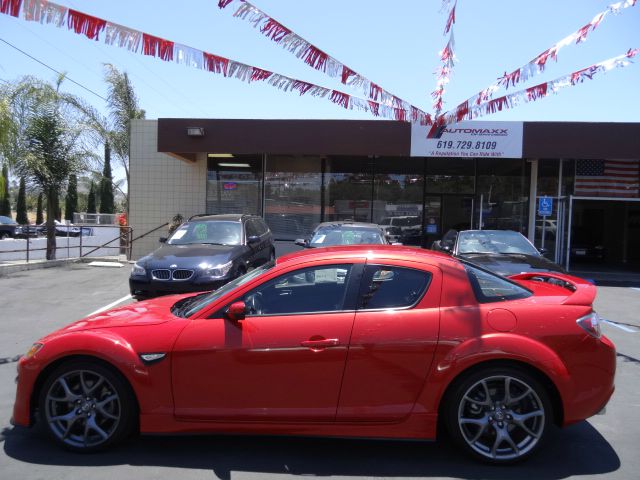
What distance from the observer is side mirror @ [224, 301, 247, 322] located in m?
3.75

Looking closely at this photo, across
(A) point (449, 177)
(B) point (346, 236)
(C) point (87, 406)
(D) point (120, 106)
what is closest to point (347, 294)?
(C) point (87, 406)

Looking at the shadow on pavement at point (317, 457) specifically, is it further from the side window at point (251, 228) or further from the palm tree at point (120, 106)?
the palm tree at point (120, 106)

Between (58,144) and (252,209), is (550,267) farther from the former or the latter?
(58,144)

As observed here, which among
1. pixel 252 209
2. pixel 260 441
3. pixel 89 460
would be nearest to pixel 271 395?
pixel 260 441

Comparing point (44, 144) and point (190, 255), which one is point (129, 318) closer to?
point (190, 255)

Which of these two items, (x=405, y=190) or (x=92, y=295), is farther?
(x=405, y=190)

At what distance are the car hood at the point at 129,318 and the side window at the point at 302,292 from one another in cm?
66

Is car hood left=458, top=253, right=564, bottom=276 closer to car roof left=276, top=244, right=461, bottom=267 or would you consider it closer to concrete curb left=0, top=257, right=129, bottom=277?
car roof left=276, top=244, right=461, bottom=267

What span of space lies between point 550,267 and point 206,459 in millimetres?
6801

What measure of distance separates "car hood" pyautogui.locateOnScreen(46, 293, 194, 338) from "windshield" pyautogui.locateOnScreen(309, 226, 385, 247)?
5.51 metres

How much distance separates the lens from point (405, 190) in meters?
18.0

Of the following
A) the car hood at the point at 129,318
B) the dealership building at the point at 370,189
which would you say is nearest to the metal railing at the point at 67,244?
the dealership building at the point at 370,189

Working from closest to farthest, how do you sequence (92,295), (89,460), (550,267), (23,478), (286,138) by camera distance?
(23,478) < (89,460) < (550,267) < (92,295) < (286,138)

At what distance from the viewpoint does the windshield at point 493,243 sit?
33.1ft
